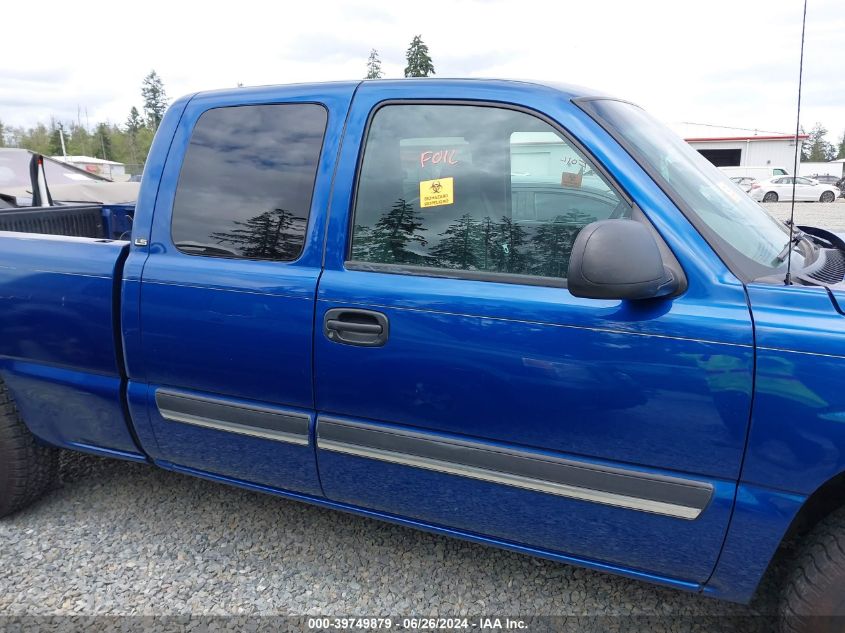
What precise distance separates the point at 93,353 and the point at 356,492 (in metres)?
1.23

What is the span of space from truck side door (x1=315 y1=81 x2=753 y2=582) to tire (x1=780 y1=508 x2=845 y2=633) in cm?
26

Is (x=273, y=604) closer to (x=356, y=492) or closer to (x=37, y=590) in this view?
(x=356, y=492)

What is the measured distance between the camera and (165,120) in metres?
2.56

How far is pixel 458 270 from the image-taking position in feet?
6.70

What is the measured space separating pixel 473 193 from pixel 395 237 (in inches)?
12.1

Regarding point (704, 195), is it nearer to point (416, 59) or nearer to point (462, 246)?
point (462, 246)

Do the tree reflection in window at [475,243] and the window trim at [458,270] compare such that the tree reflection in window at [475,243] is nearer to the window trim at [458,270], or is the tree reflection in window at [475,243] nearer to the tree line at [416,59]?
the window trim at [458,270]

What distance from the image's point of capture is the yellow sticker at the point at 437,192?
209 centimetres

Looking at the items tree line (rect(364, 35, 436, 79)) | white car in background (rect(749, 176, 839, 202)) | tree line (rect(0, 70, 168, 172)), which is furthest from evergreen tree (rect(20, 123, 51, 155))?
white car in background (rect(749, 176, 839, 202))

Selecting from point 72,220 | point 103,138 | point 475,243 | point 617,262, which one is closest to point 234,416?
point 475,243

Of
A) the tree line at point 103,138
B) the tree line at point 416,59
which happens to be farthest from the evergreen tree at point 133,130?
the tree line at point 416,59

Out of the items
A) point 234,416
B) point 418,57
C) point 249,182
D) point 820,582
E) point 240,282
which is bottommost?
point 820,582

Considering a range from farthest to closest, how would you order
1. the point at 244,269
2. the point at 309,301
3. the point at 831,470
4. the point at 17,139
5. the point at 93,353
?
the point at 17,139 → the point at 93,353 → the point at 244,269 → the point at 309,301 → the point at 831,470

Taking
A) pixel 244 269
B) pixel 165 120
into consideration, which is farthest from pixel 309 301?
pixel 165 120
